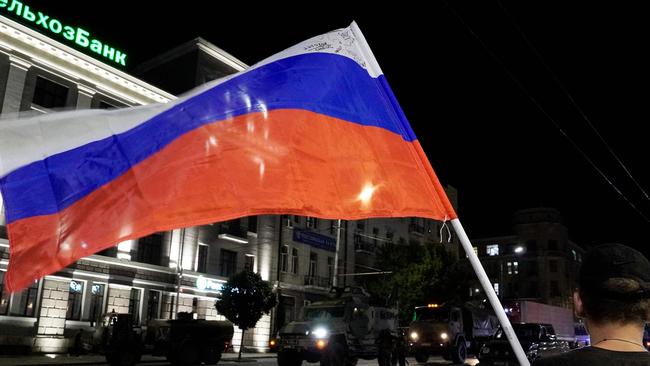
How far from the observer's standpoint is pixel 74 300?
29391mm

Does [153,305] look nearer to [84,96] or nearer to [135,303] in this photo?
[135,303]

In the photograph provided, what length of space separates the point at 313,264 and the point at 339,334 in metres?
23.6

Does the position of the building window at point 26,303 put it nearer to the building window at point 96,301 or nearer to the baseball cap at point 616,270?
the building window at point 96,301

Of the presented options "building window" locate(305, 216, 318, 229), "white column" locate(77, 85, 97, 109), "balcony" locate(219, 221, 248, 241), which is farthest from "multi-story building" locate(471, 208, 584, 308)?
"white column" locate(77, 85, 97, 109)

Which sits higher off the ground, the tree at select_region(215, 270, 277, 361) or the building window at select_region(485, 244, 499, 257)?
the building window at select_region(485, 244, 499, 257)

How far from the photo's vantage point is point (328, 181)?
407cm

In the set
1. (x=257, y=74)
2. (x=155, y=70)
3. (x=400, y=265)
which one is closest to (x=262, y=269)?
(x=400, y=265)

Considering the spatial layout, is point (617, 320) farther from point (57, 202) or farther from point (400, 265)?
point (400, 265)

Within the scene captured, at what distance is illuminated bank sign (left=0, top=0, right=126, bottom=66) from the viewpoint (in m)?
28.8

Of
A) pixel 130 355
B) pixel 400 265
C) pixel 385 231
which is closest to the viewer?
pixel 130 355

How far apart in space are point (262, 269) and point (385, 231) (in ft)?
56.0

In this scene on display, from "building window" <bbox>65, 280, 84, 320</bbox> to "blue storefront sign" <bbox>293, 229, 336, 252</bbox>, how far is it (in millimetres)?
17682

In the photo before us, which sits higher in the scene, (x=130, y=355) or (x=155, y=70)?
(x=155, y=70)

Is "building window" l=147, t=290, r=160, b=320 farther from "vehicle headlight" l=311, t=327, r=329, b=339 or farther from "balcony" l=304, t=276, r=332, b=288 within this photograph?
"vehicle headlight" l=311, t=327, r=329, b=339
